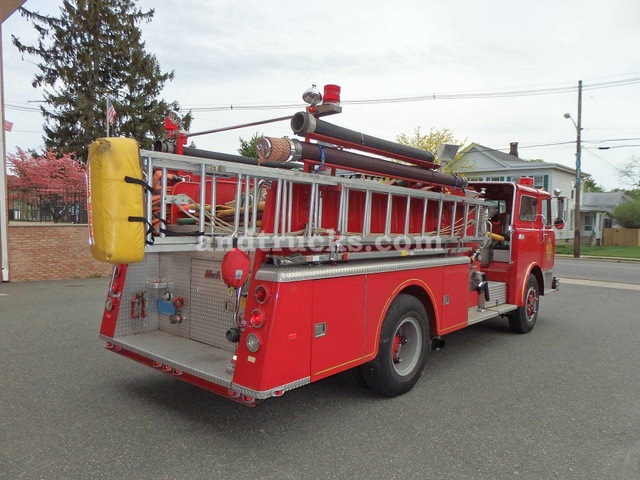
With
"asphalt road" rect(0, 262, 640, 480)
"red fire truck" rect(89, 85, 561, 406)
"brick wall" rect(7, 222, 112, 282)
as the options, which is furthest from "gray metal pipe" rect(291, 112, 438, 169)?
"brick wall" rect(7, 222, 112, 282)

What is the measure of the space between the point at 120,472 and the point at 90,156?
77.1 inches

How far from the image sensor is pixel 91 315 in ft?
25.0

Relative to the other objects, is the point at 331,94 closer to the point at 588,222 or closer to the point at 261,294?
the point at 261,294

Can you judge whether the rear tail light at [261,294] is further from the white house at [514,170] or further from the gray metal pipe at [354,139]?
the white house at [514,170]

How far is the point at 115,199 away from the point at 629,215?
4024 centimetres

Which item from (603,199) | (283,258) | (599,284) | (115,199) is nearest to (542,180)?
(603,199)

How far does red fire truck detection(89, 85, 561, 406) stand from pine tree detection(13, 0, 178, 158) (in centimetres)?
1853

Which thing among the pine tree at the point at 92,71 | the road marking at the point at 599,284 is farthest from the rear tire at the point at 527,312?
the pine tree at the point at 92,71

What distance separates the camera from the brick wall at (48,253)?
1128cm

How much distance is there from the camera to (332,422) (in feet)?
12.4

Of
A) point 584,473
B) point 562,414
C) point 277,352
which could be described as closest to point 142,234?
point 277,352

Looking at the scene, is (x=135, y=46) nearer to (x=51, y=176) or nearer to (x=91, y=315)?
(x=51, y=176)

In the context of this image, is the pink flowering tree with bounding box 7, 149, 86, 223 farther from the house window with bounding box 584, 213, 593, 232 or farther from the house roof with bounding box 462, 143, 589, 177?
the house window with bounding box 584, 213, 593, 232

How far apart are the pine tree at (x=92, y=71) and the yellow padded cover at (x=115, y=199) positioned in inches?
781
